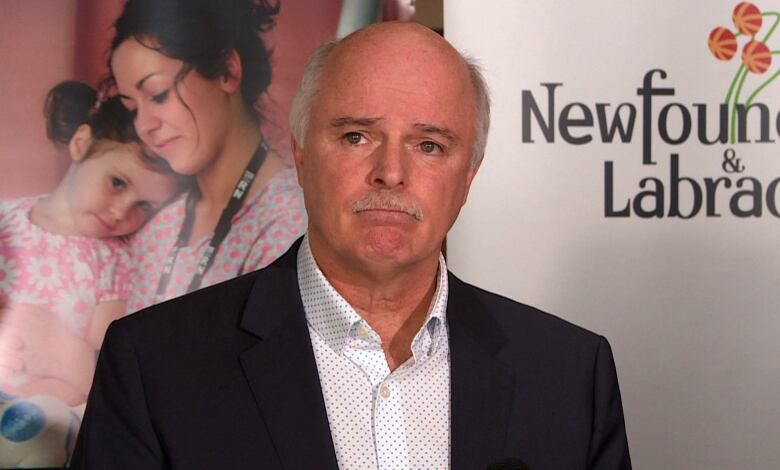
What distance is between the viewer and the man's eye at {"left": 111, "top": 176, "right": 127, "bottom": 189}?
2615mm

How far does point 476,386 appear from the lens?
1.87m

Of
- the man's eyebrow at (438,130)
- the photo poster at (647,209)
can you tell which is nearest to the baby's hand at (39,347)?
the photo poster at (647,209)

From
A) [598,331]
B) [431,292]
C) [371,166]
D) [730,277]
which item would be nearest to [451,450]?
[431,292]

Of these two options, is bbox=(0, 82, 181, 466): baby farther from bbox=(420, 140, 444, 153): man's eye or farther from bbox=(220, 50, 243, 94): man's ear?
bbox=(420, 140, 444, 153): man's eye

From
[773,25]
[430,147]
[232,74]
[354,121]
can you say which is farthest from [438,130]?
[773,25]

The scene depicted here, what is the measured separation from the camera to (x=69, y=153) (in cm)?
260

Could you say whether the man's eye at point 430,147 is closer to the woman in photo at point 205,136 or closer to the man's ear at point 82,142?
the woman in photo at point 205,136

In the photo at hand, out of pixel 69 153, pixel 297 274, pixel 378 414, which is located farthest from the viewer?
pixel 69 153

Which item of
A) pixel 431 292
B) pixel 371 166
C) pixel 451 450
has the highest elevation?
pixel 371 166

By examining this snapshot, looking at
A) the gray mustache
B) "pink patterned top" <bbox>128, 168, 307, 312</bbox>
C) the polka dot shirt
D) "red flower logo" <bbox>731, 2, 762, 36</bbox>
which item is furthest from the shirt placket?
"red flower logo" <bbox>731, 2, 762, 36</bbox>

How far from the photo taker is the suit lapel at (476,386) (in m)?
1.81

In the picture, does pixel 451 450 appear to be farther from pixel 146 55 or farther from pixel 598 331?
pixel 146 55

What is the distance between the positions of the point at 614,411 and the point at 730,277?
884 millimetres

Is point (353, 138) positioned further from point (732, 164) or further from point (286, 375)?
point (732, 164)
